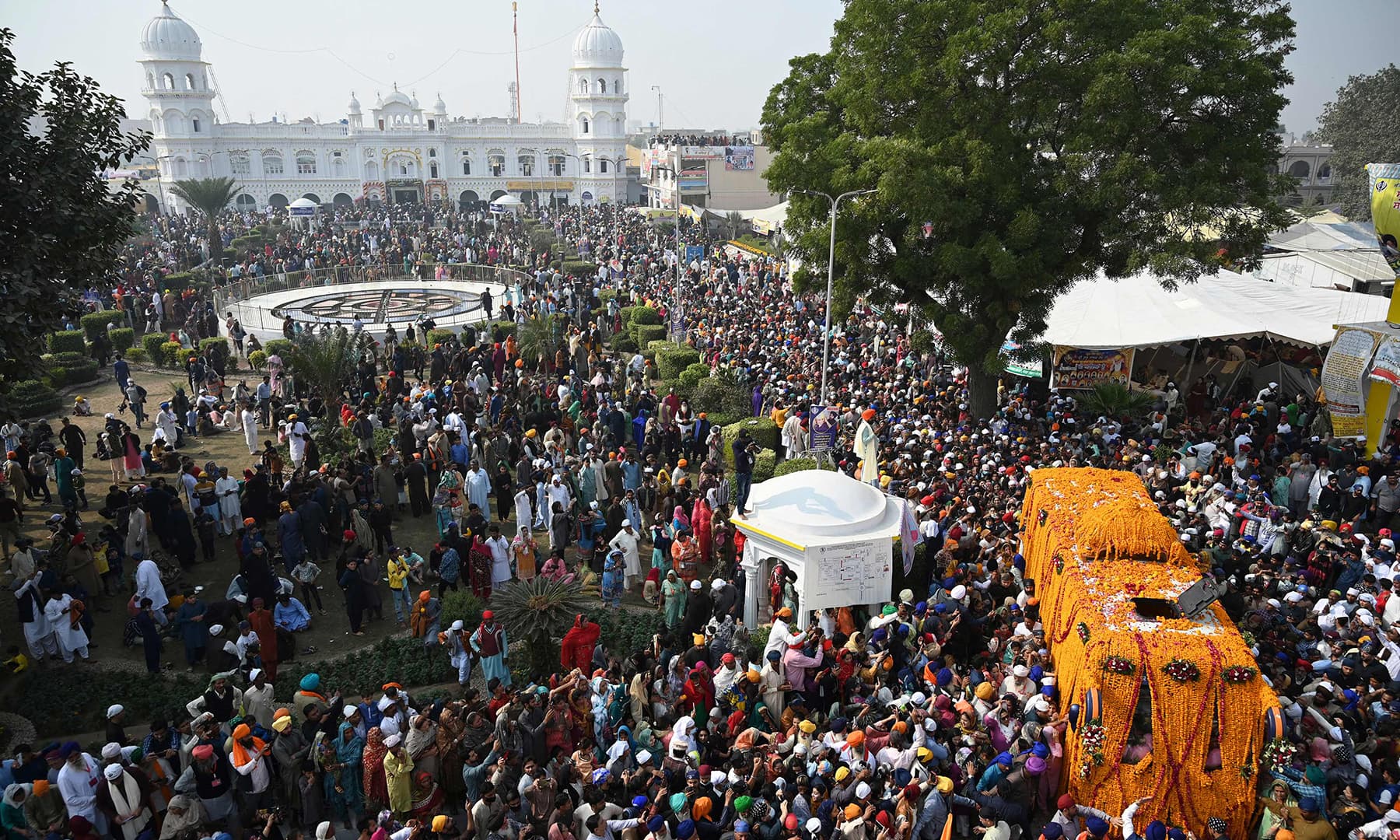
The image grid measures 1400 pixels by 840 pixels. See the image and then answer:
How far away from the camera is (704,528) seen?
12.0 m

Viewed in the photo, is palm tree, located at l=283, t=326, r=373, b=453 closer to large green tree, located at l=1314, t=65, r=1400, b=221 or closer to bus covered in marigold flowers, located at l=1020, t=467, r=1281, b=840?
bus covered in marigold flowers, located at l=1020, t=467, r=1281, b=840

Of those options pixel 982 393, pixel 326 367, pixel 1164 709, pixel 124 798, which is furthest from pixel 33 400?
pixel 1164 709

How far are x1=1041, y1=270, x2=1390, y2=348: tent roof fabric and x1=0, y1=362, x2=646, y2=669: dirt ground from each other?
392 inches

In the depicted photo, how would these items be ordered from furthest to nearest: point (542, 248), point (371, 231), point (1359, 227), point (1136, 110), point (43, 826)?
point (371, 231)
point (542, 248)
point (1359, 227)
point (1136, 110)
point (43, 826)

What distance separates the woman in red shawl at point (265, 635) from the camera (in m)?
9.36

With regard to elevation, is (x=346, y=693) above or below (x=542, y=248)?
below

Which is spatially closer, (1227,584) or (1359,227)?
(1227,584)

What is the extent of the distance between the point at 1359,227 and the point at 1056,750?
28.8 meters

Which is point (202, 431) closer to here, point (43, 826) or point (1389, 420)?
point (43, 826)

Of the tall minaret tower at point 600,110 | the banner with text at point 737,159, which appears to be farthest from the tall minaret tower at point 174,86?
the banner with text at point 737,159

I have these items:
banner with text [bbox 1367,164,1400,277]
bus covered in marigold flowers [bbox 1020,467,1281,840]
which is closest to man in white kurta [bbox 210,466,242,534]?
bus covered in marigold flowers [bbox 1020,467,1281,840]

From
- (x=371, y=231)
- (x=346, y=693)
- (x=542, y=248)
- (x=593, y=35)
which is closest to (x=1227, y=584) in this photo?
(x=346, y=693)

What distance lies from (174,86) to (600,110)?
1111 inches

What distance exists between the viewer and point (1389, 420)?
13.9 metres
